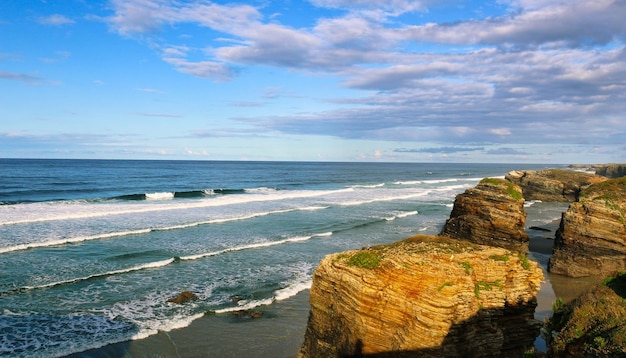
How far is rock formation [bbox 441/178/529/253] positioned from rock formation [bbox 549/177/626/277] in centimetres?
295

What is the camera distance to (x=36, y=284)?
64.6ft

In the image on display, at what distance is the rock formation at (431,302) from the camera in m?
9.20

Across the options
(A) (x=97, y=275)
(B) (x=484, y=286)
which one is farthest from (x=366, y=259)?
(A) (x=97, y=275)

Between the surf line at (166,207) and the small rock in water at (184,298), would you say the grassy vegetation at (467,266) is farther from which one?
the surf line at (166,207)

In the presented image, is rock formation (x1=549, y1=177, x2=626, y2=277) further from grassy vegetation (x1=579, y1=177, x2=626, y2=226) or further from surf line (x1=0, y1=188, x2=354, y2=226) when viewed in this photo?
surf line (x1=0, y1=188, x2=354, y2=226)

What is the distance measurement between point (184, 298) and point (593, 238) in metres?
18.7

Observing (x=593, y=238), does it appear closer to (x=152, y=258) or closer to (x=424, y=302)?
(x=424, y=302)

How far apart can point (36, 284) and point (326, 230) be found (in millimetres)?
19971

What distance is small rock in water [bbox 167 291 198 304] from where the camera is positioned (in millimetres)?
18048

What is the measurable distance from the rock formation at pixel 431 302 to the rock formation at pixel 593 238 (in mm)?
12878

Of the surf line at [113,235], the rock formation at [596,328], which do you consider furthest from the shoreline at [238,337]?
the surf line at [113,235]

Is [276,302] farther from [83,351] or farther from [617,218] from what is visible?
[617,218]

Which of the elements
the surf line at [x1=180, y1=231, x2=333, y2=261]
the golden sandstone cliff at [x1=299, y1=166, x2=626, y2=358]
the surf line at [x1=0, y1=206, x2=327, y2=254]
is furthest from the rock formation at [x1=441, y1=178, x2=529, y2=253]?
the surf line at [x1=0, y1=206, x2=327, y2=254]

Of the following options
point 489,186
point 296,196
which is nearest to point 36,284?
point 489,186
